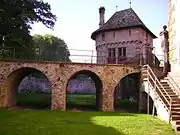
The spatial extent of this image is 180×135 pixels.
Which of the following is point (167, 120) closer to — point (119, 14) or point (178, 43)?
point (178, 43)

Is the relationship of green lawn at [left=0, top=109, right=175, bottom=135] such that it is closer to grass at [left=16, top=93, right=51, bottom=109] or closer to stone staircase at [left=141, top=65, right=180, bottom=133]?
stone staircase at [left=141, top=65, right=180, bottom=133]

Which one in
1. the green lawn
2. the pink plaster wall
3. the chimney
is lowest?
the green lawn

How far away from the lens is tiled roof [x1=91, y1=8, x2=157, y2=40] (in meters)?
32.2

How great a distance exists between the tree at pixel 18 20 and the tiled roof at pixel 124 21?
8.22 meters

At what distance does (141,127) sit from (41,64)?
10.9 meters

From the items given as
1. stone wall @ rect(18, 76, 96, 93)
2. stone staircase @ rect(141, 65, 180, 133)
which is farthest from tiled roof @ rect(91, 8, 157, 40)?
stone wall @ rect(18, 76, 96, 93)

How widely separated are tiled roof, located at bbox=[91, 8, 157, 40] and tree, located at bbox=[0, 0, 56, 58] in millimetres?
8216

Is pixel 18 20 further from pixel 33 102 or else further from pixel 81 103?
pixel 81 103

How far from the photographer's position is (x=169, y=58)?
2038cm

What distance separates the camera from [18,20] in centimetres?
2720

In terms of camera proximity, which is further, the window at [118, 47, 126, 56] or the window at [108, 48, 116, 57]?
the window at [108, 48, 116, 57]

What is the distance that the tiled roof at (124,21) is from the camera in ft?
106

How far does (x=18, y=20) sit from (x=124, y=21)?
1297cm

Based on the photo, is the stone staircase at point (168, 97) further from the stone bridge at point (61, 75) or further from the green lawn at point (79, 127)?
the stone bridge at point (61, 75)
